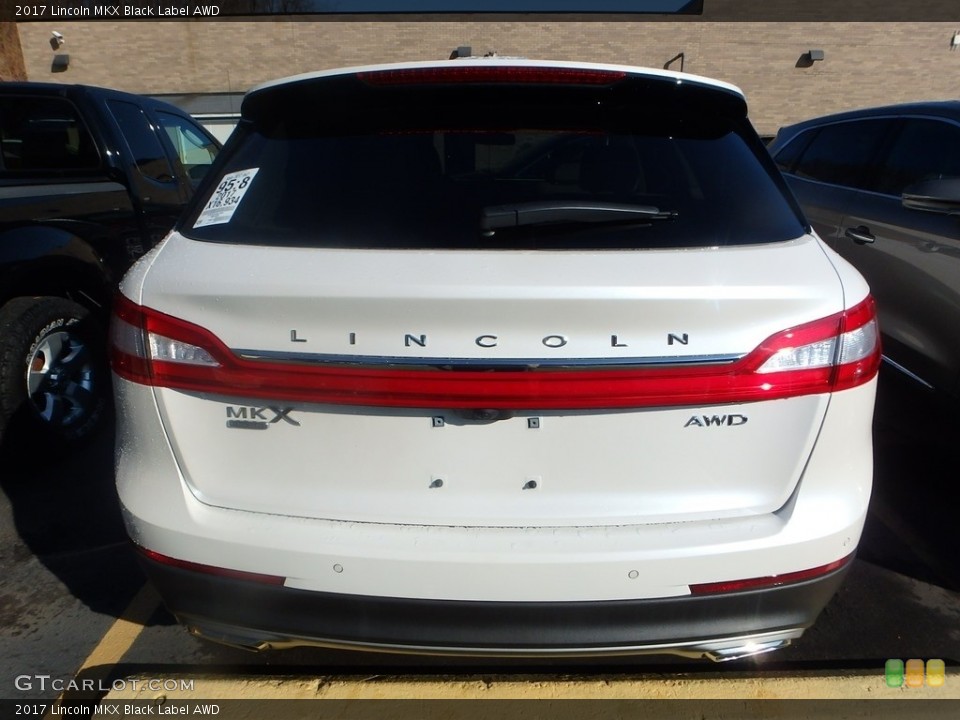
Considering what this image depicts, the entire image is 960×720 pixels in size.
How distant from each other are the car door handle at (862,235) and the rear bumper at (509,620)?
288 cm

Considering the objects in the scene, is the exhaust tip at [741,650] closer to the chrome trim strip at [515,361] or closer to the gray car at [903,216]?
the chrome trim strip at [515,361]

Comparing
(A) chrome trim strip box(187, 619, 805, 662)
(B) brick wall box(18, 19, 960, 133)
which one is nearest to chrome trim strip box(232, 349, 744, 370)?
(A) chrome trim strip box(187, 619, 805, 662)

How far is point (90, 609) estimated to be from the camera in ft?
8.82

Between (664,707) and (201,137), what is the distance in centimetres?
A: 537

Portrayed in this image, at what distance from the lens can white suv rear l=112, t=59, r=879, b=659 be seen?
1570 mm

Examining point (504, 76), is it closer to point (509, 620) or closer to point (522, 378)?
point (522, 378)

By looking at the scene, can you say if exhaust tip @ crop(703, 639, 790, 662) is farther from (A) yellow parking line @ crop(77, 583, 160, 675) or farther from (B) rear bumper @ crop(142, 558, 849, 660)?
(A) yellow parking line @ crop(77, 583, 160, 675)

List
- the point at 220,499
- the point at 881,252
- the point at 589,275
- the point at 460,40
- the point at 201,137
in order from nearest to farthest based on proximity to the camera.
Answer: the point at 589,275
the point at 220,499
the point at 881,252
the point at 201,137
the point at 460,40

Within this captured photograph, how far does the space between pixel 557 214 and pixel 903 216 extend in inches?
114

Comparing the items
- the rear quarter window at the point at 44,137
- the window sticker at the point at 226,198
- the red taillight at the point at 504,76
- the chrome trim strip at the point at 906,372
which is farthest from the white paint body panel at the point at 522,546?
the rear quarter window at the point at 44,137

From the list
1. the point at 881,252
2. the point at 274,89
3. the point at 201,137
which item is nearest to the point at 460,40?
the point at 201,137

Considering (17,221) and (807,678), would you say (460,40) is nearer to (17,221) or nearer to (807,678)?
(17,221)

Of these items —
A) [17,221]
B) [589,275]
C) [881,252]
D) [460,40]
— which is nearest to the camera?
[589,275]

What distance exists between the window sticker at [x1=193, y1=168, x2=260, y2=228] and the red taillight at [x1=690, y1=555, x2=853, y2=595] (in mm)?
1494
